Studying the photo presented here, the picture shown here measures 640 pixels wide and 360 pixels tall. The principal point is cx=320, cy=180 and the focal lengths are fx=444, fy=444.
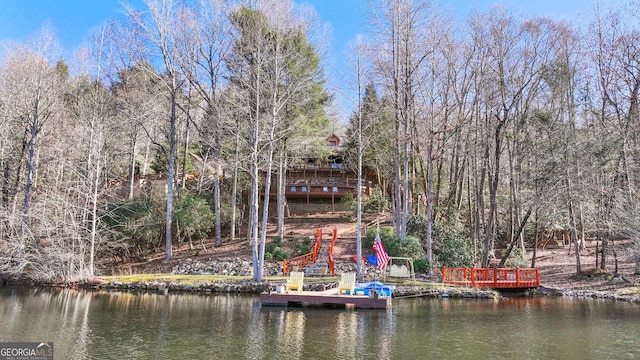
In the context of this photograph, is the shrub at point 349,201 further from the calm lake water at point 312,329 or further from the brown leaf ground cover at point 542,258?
the calm lake water at point 312,329

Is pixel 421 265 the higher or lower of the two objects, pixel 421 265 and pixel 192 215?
the lower

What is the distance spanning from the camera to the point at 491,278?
20.3m

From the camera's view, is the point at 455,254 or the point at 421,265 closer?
the point at 421,265

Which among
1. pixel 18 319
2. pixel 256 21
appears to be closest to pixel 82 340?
pixel 18 319

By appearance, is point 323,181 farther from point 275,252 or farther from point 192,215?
point 192,215

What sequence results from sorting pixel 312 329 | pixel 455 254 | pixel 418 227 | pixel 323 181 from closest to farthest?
1. pixel 312 329
2. pixel 455 254
3. pixel 418 227
4. pixel 323 181

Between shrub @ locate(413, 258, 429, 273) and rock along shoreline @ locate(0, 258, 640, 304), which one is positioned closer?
rock along shoreline @ locate(0, 258, 640, 304)

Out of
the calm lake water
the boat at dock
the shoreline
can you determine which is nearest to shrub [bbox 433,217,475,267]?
the shoreline

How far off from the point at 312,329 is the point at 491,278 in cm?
1136

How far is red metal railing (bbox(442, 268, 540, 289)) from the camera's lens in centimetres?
2008

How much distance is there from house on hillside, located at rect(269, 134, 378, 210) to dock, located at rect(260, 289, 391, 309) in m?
17.1

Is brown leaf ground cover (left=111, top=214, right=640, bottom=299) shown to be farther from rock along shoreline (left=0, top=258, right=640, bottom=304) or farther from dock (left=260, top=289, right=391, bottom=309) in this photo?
dock (left=260, top=289, right=391, bottom=309)

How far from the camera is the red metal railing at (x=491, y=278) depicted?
2008cm

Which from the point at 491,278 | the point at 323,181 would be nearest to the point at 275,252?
the point at 491,278
